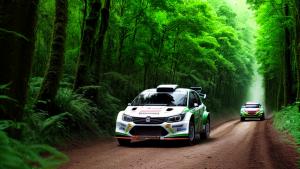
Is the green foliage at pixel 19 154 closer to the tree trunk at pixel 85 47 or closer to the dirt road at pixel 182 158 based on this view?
the dirt road at pixel 182 158

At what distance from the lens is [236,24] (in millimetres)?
60594

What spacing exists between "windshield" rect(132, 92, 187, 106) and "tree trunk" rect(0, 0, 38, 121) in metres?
9.55

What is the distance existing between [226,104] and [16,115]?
68177 mm

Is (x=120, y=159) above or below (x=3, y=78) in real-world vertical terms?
below

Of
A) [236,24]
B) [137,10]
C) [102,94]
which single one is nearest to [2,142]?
[102,94]

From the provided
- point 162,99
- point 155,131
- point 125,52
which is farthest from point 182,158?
point 125,52

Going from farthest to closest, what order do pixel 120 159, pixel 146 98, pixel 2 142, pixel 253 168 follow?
pixel 146 98, pixel 120 159, pixel 253 168, pixel 2 142

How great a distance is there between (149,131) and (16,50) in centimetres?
877

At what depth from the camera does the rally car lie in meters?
12.7

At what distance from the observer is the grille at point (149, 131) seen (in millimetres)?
12664

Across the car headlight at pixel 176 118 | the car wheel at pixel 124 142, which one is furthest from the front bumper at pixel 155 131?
the car wheel at pixel 124 142

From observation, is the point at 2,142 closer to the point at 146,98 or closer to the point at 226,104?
the point at 146,98

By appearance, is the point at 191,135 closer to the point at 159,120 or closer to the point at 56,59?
the point at 159,120

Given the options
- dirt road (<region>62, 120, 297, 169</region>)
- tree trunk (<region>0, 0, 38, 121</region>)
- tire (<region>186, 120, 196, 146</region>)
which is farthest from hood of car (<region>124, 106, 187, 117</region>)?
tree trunk (<region>0, 0, 38, 121</region>)
